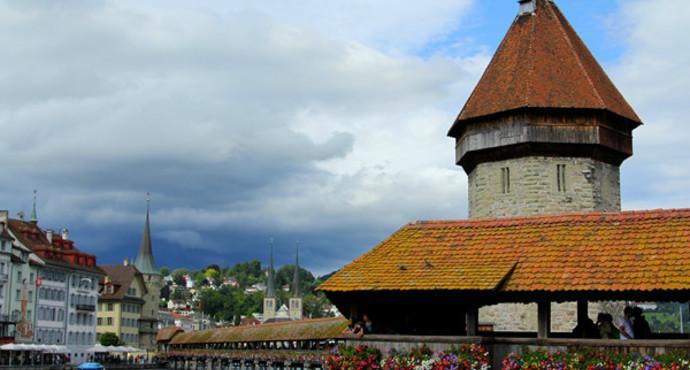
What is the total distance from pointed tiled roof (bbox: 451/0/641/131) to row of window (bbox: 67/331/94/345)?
4953 centimetres

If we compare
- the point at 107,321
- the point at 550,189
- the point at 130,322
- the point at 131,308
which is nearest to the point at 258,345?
the point at 550,189

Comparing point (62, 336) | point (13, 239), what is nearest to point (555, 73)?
point (13, 239)

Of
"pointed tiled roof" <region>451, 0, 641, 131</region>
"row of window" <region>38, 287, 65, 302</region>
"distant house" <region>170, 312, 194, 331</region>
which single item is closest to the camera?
"pointed tiled roof" <region>451, 0, 641, 131</region>

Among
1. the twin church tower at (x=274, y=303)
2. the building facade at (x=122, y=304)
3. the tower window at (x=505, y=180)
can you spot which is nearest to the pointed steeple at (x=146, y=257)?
the building facade at (x=122, y=304)

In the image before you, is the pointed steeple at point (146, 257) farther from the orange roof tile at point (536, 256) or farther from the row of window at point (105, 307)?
the orange roof tile at point (536, 256)

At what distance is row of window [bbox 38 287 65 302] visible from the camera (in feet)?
212

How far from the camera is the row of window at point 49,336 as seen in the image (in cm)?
6457

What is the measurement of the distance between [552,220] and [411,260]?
2.47 meters

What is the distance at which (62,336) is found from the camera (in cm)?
6856

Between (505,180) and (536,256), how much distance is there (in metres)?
11.5

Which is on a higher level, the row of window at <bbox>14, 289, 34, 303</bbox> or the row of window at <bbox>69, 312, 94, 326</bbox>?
the row of window at <bbox>14, 289, 34, 303</bbox>

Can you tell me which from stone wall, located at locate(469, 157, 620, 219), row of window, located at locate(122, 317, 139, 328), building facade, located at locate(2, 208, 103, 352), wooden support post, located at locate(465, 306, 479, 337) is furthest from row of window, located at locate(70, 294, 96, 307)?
wooden support post, located at locate(465, 306, 479, 337)

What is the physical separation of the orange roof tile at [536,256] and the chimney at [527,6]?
13.8 m

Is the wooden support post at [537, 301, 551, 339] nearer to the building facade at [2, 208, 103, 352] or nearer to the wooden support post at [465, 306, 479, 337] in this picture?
the wooden support post at [465, 306, 479, 337]
